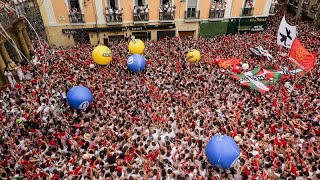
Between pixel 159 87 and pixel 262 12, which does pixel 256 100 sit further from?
pixel 262 12

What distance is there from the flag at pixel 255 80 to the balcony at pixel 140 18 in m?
9.35

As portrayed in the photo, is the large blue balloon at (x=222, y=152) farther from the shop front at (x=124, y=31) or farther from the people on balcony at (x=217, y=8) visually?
the people on balcony at (x=217, y=8)

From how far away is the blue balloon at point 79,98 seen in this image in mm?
10281


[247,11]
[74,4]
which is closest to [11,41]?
[74,4]

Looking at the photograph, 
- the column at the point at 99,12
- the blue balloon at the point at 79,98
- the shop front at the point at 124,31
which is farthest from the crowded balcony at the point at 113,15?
the blue balloon at the point at 79,98

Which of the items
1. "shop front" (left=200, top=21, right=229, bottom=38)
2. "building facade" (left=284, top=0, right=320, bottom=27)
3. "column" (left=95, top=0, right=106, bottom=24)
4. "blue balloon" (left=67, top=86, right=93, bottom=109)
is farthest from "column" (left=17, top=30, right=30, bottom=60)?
"building facade" (left=284, top=0, right=320, bottom=27)

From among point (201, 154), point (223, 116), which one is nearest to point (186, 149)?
point (201, 154)

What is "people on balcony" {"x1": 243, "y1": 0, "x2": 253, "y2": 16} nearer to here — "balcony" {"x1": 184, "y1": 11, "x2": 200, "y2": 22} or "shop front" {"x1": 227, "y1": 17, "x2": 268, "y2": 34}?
"shop front" {"x1": 227, "y1": 17, "x2": 268, "y2": 34}

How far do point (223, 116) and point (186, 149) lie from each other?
267 cm

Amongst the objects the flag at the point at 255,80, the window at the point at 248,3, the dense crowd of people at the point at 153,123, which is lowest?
the dense crowd of people at the point at 153,123

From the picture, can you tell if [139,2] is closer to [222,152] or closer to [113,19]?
[113,19]

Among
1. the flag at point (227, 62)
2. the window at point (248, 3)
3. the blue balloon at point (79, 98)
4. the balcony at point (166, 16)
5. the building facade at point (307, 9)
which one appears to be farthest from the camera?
the building facade at point (307, 9)

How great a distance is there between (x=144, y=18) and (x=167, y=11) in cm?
188

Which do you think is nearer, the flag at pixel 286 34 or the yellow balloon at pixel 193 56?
the flag at pixel 286 34
